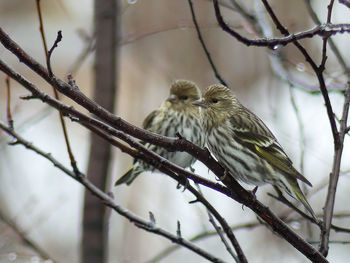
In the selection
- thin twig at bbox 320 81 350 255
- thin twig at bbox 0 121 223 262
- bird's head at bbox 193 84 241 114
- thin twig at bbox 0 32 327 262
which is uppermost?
bird's head at bbox 193 84 241 114

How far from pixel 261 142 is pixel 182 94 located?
171 cm

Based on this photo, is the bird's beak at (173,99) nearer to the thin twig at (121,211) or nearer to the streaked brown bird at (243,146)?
the streaked brown bird at (243,146)

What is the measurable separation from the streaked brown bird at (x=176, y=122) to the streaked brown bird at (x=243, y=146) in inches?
28.4

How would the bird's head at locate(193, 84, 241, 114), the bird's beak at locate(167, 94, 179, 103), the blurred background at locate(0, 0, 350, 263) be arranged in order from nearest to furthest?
the bird's head at locate(193, 84, 241, 114), the bird's beak at locate(167, 94, 179, 103), the blurred background at locate(0, 0, 350, 263)

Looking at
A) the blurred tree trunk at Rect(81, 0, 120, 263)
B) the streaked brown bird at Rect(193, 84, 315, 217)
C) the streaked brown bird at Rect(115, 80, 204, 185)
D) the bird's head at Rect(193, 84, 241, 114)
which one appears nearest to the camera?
the streaked brown bird at Rect(193, 84, 315, 217)

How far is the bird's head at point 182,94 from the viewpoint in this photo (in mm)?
5262

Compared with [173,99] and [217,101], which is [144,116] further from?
[217,101]

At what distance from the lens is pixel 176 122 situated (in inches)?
201

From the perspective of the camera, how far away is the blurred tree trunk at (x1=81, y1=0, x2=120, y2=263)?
439 cm

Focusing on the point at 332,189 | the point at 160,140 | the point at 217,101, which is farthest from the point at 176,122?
the point at 160,140

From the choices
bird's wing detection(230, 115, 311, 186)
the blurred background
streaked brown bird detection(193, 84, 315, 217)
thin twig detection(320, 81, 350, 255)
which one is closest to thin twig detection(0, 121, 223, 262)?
thin twig detection(320, 81, 350, 255)

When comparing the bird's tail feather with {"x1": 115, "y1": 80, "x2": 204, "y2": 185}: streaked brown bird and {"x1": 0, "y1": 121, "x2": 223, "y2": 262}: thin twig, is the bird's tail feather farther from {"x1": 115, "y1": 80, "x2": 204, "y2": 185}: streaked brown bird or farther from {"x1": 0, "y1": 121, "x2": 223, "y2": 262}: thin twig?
{"x1": 0, "y1": 121, "x2": 223, "y2": 262}: thin twig

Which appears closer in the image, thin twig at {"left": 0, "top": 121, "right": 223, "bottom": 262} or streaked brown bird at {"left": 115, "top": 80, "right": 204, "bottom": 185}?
thin twig at {"left": 0, "top": 121, "right": 223, "bottom": 262}

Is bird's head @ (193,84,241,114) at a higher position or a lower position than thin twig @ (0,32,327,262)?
higher
